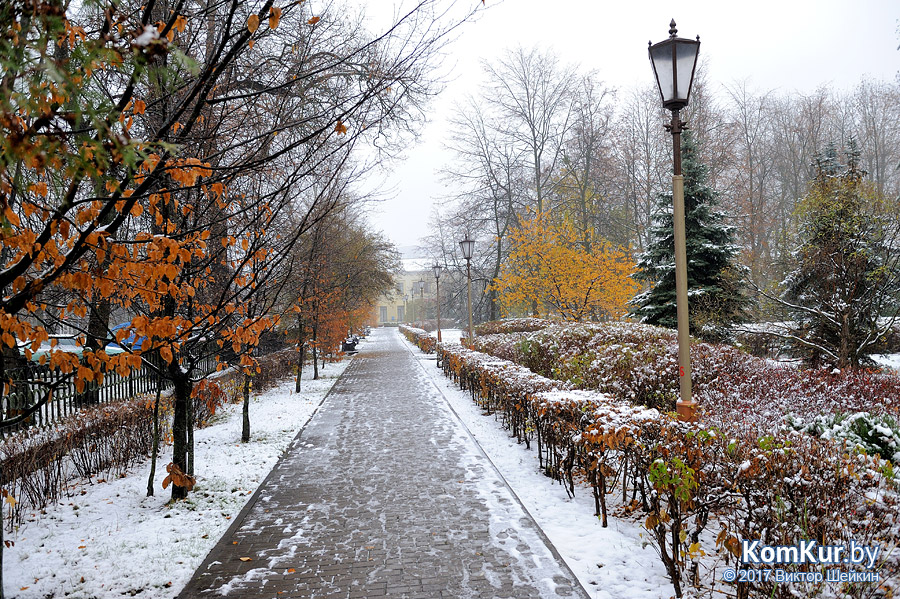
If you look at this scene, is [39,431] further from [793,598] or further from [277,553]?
[793,598]

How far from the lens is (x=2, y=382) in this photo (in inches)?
93.1

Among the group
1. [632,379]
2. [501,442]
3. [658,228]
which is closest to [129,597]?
[501,442]

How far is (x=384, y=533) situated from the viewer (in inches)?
176

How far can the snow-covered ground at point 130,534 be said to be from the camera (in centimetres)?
Answer: 363

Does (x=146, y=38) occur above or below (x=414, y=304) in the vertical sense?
above

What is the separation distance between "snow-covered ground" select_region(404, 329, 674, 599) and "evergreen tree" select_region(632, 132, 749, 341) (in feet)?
30.8

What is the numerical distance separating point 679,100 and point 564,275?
13.9 meters

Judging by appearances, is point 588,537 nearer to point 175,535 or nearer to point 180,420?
point 175,535

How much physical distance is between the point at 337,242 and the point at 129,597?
13.1m

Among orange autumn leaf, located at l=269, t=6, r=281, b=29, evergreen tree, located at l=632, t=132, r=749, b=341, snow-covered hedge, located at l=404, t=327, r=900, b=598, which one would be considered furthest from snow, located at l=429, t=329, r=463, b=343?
orange autumn leaf, located at l=269, t=6, r=281, b=29

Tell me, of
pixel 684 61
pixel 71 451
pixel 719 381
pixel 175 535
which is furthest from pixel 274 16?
pixel 719 381

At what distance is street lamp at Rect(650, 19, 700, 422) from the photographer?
488cm

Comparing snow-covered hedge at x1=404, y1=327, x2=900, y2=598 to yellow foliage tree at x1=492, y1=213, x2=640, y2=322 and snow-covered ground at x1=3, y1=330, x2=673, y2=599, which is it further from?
yellow foliage tree at x1=492, y1=213, x2=640, y2=322

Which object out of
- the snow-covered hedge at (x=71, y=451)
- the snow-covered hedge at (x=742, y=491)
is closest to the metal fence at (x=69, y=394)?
the snow-covered hedge at (x=71, y=451)
